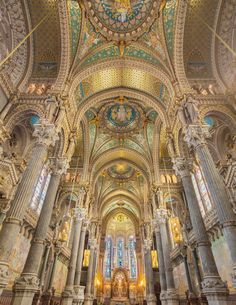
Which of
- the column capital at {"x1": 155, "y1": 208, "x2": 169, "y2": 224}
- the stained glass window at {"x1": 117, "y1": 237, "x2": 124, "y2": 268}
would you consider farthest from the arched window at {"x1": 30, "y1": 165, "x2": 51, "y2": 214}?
the stained glass window at {"x1": 117, "y1": 237, "x2": 124, "y2": 268}

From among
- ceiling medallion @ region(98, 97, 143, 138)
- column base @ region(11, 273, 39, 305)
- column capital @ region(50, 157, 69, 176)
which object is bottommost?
column base @ region(11, 273, 39, 305)

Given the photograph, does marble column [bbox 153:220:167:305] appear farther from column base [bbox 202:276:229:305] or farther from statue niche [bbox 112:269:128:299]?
statue niche [bbox 112:269:128:299]

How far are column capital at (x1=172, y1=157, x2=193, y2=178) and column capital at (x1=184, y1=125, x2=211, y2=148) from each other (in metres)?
1.72

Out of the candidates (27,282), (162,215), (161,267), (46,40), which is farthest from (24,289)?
(46,40)

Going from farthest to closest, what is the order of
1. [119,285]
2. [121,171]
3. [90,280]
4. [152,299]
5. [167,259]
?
[119,285], [121,171], [90,280], [152,299], [167,259]

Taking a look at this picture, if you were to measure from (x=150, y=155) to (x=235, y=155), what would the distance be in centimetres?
973

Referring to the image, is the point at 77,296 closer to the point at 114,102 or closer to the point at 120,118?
the point at 120,118

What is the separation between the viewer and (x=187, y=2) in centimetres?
1159

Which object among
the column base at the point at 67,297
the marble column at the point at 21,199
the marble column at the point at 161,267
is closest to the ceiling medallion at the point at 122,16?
the marble column at the point at 21,199

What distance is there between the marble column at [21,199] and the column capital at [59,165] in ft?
6.20

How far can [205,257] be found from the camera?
8.00m

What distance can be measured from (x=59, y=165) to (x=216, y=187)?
26.2 ft

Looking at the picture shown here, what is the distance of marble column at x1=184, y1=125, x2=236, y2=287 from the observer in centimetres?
707

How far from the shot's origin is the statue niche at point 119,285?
1110 inches
